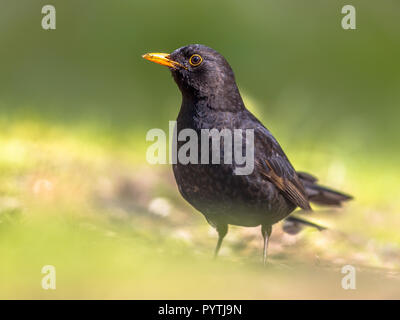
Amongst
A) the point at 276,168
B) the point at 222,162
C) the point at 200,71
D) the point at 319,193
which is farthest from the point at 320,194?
the point at 200,71

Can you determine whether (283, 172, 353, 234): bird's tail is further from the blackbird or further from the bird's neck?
the bird's neck

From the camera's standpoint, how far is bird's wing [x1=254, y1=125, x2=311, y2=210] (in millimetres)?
4188

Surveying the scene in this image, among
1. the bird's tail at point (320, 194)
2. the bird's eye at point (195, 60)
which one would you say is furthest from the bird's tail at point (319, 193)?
the bird's eye at point (195, 60)

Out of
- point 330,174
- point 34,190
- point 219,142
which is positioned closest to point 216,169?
point 219,142

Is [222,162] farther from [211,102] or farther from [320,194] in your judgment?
[320,194]

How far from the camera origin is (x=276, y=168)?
169 inches

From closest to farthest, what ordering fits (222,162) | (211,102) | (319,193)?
(222,162), (211,102), (319,193)

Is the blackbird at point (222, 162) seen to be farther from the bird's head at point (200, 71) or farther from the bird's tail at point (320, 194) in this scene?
the bird's tail at point (320, 194)

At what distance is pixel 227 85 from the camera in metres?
4.20

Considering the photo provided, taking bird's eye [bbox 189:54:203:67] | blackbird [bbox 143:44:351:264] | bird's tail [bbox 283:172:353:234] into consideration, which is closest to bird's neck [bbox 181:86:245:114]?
blackbird [bbox 143:44:351:264]

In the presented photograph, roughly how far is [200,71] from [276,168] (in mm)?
926

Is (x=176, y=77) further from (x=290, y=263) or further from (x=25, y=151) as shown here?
(x=25, y=151)

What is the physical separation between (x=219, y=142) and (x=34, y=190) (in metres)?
2.05

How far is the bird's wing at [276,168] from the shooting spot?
419 centimetres
